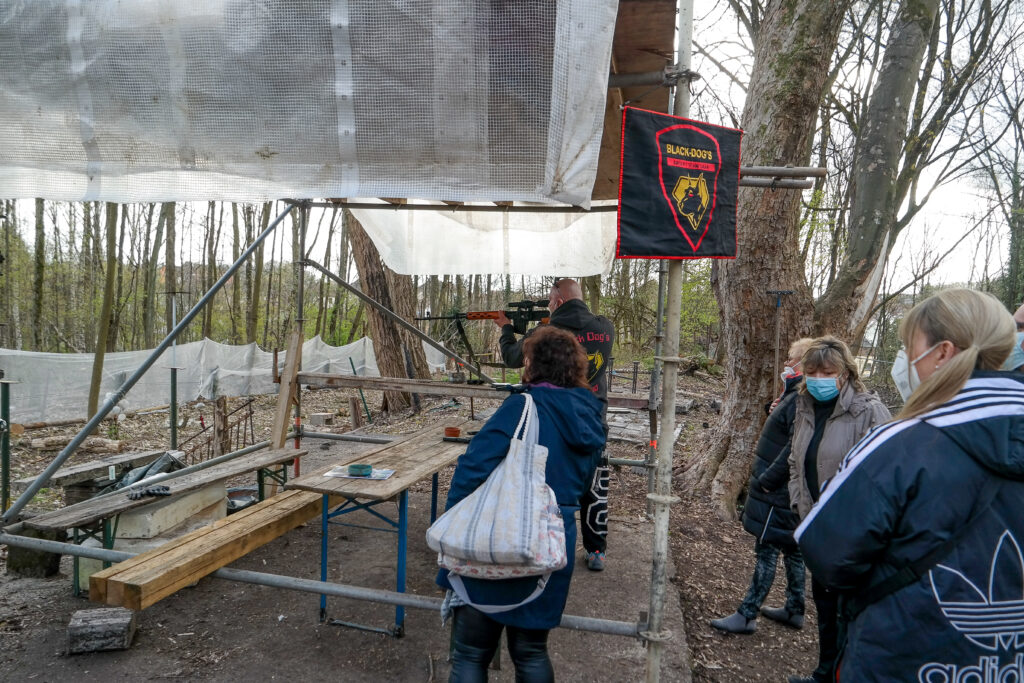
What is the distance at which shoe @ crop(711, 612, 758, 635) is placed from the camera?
356cm

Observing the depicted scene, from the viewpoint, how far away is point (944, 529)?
4.39 ft

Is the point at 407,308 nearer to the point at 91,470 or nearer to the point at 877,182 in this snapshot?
the point at 91,470

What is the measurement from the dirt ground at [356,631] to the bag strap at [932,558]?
1831 millimetres

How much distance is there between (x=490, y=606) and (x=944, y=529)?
136 cm

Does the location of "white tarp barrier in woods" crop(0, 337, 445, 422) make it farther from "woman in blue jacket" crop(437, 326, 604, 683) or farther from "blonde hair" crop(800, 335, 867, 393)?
"blonde hair" crop(800, 335, 867, 393)

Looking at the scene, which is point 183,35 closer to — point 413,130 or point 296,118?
point 296,118

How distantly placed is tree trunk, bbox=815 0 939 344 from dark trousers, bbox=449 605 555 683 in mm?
4493

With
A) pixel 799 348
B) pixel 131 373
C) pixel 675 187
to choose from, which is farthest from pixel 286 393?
pixel 131 373

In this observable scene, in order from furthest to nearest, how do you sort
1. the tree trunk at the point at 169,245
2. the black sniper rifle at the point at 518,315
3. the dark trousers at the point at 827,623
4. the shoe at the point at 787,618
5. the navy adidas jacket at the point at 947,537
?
the tree trunk at the point at 169,245 → the black sniper rifle at the point at 518,315 → the shoe at the point at 787,618 → the dark trousers at the point at 827,623 → the navy adidas jacket at the point at 947,537

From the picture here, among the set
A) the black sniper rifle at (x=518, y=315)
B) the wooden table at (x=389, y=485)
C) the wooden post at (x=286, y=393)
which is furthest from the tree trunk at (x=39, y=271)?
the black sniper rifle at (x=518, y=315)

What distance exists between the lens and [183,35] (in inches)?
88.3

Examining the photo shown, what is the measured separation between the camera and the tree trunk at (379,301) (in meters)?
10.1

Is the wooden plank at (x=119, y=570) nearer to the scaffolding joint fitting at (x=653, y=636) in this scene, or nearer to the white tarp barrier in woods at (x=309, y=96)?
the white tarp barrier in woods at (x=309, y=96)

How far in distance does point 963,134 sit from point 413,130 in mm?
15172
